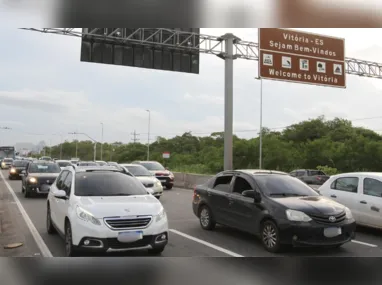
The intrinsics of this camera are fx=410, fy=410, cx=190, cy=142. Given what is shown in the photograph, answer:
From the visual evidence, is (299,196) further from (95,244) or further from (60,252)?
(60,252)

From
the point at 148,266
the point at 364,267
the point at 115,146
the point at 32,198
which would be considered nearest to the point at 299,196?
the point at 364,267

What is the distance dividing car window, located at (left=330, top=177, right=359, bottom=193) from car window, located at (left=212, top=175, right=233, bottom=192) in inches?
110

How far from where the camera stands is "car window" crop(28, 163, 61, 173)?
56.6 feet

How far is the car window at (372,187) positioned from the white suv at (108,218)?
4.95 meters

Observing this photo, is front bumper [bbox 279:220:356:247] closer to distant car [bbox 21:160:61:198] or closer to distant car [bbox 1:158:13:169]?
distant car [bbox 21:160:61:198]

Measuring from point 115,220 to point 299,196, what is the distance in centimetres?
368

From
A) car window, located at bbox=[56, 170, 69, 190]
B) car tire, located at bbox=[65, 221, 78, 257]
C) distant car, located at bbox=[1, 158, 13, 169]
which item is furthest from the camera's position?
distant car, located at bbox=[1, 158, 13, 169]

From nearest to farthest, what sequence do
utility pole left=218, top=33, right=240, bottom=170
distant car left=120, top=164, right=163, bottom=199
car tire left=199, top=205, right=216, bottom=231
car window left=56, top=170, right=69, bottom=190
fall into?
1. car window left=56, top=170, right=69, bottom=190
2. car tire left=199, top=205, right=216, bottom=231
3. distant car left=120, top=164, right=163, bottom=199
4. utility pole left=218, top=33, right=240, bottom=170

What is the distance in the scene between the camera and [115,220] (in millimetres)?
6207

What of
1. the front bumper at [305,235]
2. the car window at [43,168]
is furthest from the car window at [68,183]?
the car window at [43,168]

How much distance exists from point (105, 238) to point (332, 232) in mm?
3833

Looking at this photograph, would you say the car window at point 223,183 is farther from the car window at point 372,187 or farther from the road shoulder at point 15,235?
the road shoulder at point 15,235

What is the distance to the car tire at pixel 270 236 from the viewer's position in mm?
7172

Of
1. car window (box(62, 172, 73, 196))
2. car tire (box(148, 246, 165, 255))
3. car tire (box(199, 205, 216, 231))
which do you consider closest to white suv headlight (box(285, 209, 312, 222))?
car tire (box(148, 246, 165, 255))
